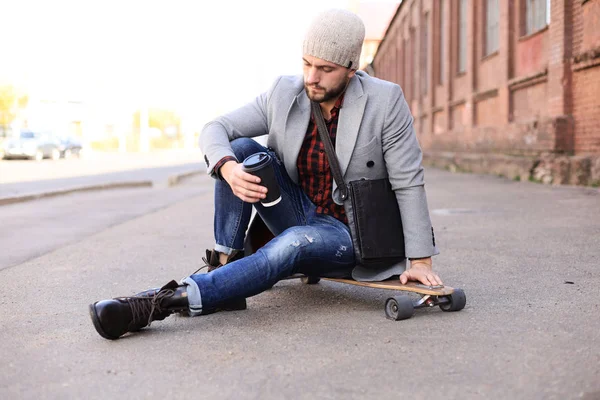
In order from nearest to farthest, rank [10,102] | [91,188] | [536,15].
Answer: [536,15] → [91,188] → [10,102]

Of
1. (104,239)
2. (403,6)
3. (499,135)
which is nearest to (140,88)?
(403,6)

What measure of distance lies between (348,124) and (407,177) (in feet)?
1.21

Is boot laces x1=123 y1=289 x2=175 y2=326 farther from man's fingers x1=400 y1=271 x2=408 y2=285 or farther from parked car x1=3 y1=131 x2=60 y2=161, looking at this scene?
parked car x1=3 y1=131 x2=60 y2=161

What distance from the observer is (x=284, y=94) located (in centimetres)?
371

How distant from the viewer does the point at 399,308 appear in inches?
133

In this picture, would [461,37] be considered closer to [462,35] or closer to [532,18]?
[462,35]

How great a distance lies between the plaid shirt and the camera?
12.1 feet

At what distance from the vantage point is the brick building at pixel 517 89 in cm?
1170

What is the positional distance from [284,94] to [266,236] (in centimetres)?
72

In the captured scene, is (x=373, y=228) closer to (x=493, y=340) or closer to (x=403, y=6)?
(x=493, y=340)

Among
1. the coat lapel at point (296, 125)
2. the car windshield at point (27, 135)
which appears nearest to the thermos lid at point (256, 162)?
the coat lapel at point (296, 125)

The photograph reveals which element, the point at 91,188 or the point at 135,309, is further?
the point at 91,188

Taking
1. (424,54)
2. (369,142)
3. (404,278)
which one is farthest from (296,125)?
(424,54)

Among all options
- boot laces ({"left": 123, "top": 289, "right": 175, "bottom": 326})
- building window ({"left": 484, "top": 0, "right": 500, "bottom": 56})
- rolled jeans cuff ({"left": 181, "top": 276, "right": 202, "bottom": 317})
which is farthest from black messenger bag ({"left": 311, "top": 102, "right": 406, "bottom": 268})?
building window ({"left": 484, "top": 0, "right": 500, "bottom": 56})
